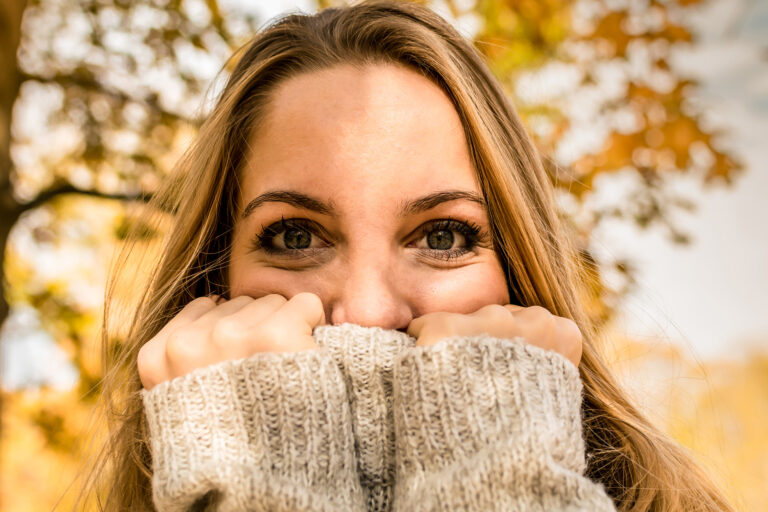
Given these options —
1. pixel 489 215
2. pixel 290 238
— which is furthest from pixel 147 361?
pixel 489 215

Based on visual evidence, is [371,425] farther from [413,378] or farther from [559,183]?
[559,183]

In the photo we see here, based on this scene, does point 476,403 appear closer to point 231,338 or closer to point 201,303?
point 231,338

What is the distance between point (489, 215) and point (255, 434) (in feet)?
2.89

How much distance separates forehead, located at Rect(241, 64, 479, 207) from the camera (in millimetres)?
1712

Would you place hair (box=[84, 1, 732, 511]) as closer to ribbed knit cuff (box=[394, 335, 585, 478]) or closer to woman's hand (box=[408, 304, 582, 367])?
woman's hand (box=[408, 304, 582, 367])

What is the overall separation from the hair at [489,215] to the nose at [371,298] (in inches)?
15.4

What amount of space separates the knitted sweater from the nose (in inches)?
4.7

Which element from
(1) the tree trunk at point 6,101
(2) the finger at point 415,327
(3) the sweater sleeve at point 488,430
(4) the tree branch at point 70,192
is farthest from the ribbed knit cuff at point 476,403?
(4) the tree branch at point 70,192

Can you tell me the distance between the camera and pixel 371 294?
1629mm

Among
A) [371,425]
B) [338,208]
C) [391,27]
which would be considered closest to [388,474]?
[371,425]

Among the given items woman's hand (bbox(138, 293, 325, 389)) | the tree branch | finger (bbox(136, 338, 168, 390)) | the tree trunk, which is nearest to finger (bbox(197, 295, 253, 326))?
woman's hand (bbox(138, 293, 325, 389))

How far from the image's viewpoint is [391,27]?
6.80ft

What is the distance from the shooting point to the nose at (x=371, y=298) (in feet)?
5.24

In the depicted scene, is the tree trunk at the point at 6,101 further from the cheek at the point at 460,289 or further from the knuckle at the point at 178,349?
the cheek at the point at 460,289
